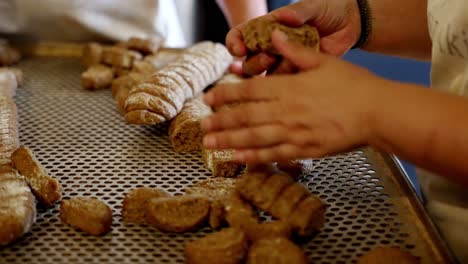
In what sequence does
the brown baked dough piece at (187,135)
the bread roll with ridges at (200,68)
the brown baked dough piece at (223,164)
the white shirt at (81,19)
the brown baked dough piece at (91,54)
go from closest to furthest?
the brown baked dough piece at (223,164), the brown baked dough piece at (187,135), the bread roll with ridges at (200,68), the brown baked dough piece at (91,54), the white shirt at (81,19)

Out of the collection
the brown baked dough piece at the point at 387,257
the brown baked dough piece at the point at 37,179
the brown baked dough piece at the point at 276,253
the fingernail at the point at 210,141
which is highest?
the fingernail at the point at 210,141

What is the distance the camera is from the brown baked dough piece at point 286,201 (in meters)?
0.91

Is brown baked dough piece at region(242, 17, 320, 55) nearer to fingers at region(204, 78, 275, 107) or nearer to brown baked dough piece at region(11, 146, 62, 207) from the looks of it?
fingers at region(204, 78, 275, 107)

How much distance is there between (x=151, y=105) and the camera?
49.4 inches

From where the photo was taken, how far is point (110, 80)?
1.53 m

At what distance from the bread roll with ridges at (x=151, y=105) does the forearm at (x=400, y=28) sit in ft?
1.38

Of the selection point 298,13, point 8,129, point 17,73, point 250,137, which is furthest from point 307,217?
point 17,73

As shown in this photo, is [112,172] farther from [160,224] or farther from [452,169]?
[452,169]

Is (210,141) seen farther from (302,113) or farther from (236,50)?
(236,50)

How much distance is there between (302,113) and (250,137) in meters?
0.08

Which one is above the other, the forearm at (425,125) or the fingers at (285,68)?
the forearm at (425,125)

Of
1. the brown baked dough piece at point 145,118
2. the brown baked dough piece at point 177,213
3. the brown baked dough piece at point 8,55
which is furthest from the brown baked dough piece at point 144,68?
the brown baked dough piece at point 177,213

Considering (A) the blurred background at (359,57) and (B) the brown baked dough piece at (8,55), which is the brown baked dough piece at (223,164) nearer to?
(B) the brown baked dough piece at (8,55)

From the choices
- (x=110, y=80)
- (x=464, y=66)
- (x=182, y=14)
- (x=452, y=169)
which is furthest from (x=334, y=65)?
(x=182, y=14)
